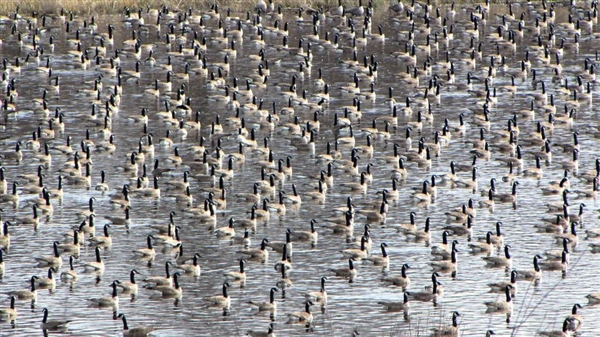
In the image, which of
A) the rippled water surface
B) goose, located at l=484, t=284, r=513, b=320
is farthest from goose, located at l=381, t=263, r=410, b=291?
goose, located at l=484, t=284, r=513, b=320

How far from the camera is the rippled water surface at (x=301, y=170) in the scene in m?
34.5

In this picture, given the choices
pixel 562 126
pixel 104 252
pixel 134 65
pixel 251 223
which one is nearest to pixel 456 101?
pixel 562 126

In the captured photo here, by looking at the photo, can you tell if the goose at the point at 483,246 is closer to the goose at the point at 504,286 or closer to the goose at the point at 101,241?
the goose at the point at 504,286

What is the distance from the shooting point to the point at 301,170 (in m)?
48.9

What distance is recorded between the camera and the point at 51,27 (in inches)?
2864

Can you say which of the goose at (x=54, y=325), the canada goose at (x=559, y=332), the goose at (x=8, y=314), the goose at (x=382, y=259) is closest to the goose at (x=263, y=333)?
the goose at (x=54, y=325)

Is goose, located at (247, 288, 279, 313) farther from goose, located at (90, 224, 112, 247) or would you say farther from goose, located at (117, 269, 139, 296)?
goose, located at (90, 224, 112, 247)

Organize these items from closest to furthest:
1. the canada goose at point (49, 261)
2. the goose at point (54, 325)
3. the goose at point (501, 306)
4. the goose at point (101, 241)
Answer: the goose at point (54, 325) < the goose at point (501, 306) < the canada goose at point (49, 261) < the goose at point (101, 241)

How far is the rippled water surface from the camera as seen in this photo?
1359 inches

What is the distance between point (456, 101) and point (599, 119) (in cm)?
666

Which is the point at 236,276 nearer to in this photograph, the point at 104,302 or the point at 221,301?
the point at 221,301

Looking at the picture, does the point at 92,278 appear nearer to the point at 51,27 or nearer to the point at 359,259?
the point at 359,259

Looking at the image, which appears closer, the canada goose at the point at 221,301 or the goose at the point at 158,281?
the canada goose at the point at 221,301

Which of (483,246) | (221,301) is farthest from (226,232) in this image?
(483,246)
